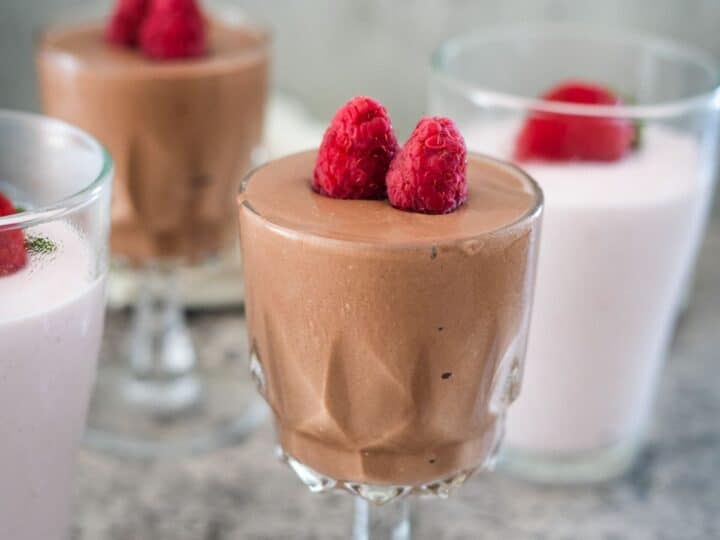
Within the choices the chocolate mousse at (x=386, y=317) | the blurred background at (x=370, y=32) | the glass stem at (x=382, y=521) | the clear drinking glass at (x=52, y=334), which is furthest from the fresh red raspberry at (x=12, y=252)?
the blurred background at (x=370, y=32)

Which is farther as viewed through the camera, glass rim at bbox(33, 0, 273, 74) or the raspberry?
glass rim at bbox(33, 0, 273, 74)

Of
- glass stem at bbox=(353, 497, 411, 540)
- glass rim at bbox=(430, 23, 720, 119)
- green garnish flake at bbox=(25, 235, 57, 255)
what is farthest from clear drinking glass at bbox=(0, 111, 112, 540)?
glass rim at bbox=(430, 23, 720, 119)

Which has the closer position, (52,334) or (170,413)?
(52,334)

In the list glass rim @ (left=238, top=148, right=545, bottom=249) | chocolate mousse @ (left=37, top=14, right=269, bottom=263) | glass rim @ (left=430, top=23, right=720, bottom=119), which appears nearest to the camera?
glass rim @ (left=238, top=148, right=545, bottom=249)

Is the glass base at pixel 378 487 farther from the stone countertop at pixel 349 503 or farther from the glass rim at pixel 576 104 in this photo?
the glass rim at pixel 576 104

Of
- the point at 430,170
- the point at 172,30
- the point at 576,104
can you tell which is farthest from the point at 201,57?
the point at 430,170

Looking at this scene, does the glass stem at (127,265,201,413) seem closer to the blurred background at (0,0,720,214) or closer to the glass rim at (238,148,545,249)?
the blurred background at (0,0,720,214)

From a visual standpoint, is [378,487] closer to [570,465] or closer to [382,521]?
[382,521]
